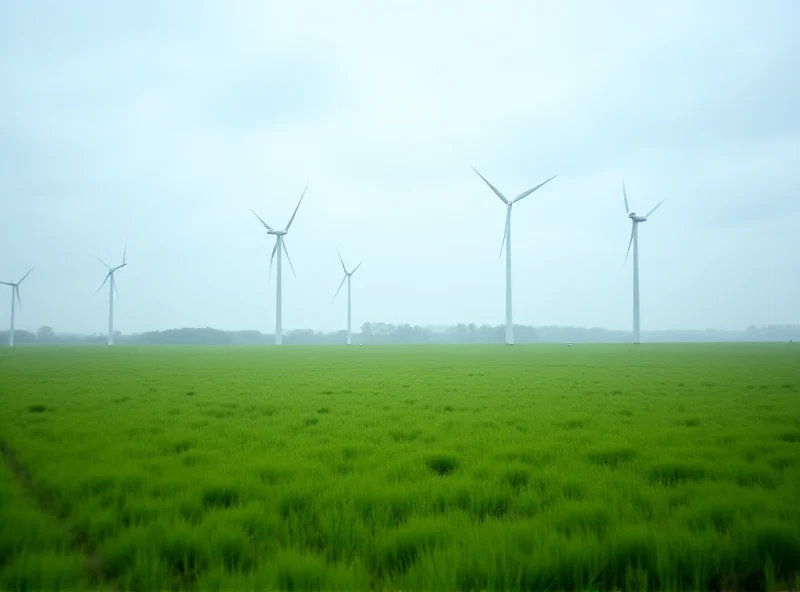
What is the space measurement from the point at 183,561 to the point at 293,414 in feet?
27.6

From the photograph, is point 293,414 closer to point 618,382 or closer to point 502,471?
point 502,471

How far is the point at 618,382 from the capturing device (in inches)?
824

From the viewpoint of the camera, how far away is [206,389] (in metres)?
19.4

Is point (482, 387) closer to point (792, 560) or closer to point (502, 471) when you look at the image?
point (502, 471)

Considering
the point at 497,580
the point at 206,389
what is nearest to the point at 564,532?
the point at 497,580

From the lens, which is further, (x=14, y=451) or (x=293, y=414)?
(x=293, y=414)

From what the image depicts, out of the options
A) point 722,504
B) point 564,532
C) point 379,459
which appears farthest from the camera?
point 379,459

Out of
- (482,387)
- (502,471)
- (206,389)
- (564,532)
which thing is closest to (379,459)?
(502,471)

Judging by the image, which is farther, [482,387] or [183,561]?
[482,387]

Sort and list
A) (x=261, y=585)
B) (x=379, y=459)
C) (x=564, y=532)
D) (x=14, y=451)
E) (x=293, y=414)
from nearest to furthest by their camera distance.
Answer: (x=261, y=585) → (x=564, y=532) → (x=379, y=459) → (x=14, y=451) → (x=293, y=414)

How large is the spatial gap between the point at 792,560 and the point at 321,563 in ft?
12.6

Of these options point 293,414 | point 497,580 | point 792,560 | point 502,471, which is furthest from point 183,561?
point 293,414

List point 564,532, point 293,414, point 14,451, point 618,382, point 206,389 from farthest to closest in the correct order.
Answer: point 618,382 < point 206,389 < point 293,414 < point 14,451 < point 564,532

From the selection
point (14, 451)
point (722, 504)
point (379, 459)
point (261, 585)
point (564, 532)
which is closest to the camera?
point (261, 585)
